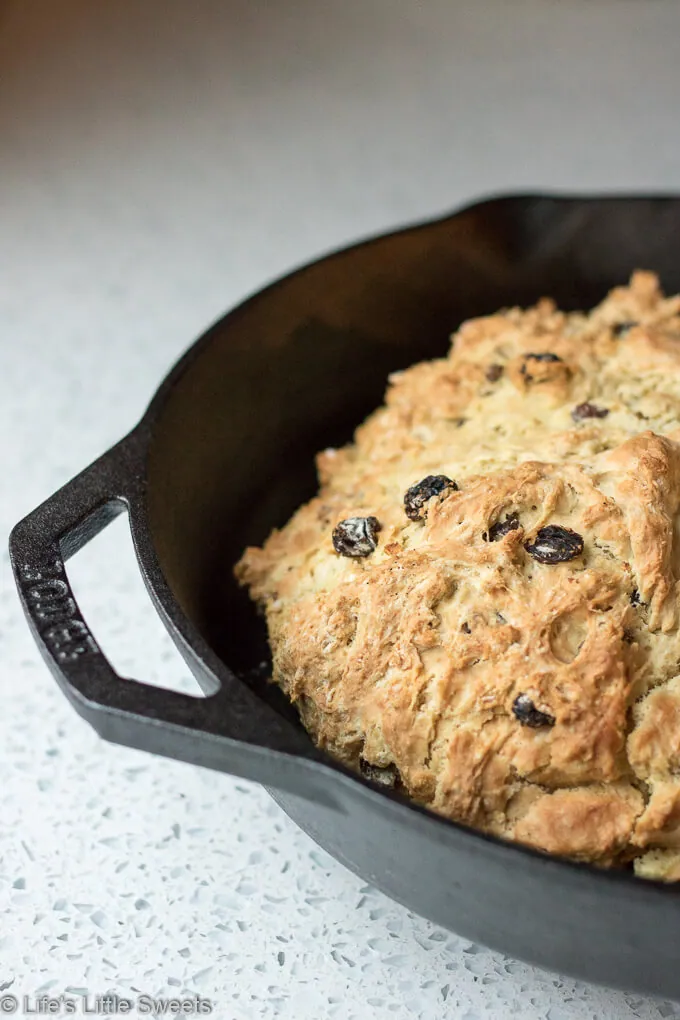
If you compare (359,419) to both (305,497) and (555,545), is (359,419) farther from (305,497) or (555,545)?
(555,545)

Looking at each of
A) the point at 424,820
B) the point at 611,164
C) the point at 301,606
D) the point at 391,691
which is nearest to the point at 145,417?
the point at 301,606

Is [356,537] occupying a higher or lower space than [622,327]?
higher

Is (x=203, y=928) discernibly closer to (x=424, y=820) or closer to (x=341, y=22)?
(x=424, y=820)

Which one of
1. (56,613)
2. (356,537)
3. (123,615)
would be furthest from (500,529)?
(123,615)

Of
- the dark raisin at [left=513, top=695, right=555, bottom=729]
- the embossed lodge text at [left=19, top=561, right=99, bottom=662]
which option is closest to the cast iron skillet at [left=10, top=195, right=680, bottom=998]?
the embossed lodge text at [left=19, top=561, right=99, bottom=662]

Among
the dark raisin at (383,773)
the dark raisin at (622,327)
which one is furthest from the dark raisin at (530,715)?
the dark raisin at (622,327)

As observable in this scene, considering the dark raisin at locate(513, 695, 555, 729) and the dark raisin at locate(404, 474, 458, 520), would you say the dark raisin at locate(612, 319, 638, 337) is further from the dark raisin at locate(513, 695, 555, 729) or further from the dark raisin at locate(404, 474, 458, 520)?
the dark raisin at locate(513, 695, 555, 729)
